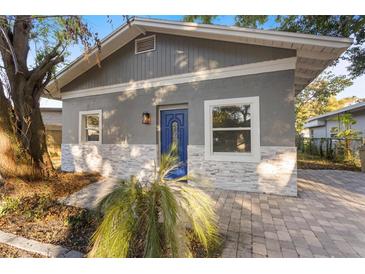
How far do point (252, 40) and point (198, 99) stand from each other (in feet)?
5.63

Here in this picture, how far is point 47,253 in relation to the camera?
6.43 feet

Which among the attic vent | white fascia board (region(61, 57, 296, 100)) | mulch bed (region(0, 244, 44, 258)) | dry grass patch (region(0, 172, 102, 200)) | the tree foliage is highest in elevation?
the tree foliage

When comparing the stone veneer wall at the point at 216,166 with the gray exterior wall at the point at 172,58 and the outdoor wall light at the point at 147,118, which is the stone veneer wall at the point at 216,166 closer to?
the outdoor wall light at the point at 147,118

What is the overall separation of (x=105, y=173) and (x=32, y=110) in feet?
8.39

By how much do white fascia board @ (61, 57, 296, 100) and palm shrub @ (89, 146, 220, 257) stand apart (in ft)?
11.1

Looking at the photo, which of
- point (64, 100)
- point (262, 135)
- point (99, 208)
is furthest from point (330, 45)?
point (64, 100)

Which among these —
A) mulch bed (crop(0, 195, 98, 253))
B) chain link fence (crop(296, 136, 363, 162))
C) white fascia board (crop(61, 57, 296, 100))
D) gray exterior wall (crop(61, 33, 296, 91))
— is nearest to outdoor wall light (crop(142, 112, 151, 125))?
white fascia board (crop(61, 57, 296, 100))

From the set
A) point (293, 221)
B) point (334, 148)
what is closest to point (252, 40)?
point (293, 221)

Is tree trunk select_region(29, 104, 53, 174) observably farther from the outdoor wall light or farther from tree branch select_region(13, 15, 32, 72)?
the outdoor wall light

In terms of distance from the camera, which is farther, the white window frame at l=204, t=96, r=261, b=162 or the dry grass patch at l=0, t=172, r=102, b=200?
the white window frame at l=204, t=96, r=261, b=162

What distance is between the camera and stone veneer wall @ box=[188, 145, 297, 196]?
3.85m

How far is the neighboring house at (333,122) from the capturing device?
9125mm

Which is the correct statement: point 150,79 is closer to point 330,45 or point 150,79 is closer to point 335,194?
point 330,45

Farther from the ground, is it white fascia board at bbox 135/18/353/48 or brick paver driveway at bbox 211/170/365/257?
white fascia board at bbox 135/18/353/48
